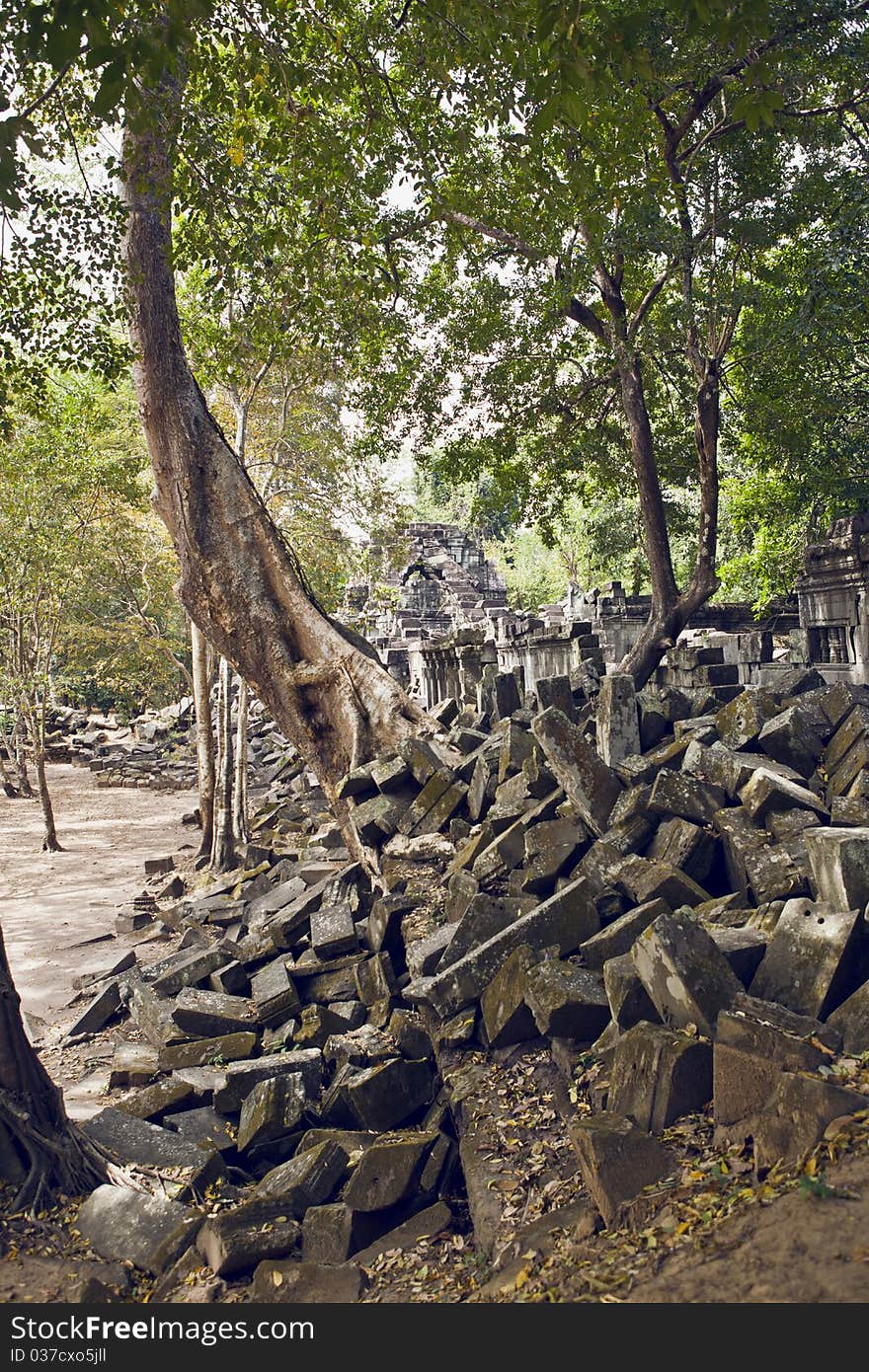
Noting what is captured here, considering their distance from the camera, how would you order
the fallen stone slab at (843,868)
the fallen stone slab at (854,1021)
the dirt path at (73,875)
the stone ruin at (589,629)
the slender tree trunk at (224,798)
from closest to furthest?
the fallen stone slab at (854,1021) → the fallen stone slab at (843,868) → the stone ruin at (589,629) → the dirt path at (73,875) → the slender tree trunk at (224,798)

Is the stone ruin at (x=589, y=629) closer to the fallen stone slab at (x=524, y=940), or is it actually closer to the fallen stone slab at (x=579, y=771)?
the fallen stone slab at (x=579, y=771)

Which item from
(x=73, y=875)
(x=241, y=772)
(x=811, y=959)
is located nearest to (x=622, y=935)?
(x=811, y=959)

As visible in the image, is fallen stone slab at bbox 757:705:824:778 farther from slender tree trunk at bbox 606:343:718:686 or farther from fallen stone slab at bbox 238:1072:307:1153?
slender tree trunk at bbox 606:343:718:686

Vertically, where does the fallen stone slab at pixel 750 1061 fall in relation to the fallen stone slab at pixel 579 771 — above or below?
below

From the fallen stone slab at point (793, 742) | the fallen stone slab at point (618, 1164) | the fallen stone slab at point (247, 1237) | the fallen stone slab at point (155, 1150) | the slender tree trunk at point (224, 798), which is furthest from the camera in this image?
the slender tree trunk at point (224, 798)

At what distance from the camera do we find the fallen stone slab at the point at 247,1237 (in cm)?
321

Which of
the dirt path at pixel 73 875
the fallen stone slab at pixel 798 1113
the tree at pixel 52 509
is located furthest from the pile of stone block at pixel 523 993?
the tree at pixel 52 509

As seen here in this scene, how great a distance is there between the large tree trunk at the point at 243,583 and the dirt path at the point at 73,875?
9.47 feet

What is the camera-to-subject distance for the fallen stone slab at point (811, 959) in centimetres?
311

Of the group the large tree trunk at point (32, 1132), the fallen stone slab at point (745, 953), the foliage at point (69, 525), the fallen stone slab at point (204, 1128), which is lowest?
the fallen stone slab at point (204, 1128)

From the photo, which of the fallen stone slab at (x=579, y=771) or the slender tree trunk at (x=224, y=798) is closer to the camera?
the fallen stone slab at (x=579, y=771)

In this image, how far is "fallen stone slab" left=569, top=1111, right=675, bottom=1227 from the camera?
2611mm

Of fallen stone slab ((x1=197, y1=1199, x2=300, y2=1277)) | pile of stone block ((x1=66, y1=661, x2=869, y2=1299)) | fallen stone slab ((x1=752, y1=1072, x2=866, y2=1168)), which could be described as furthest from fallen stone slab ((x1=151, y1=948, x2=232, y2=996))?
fallen stone slab ((x1=752, y1=1072, x2=866, y2=1168))
